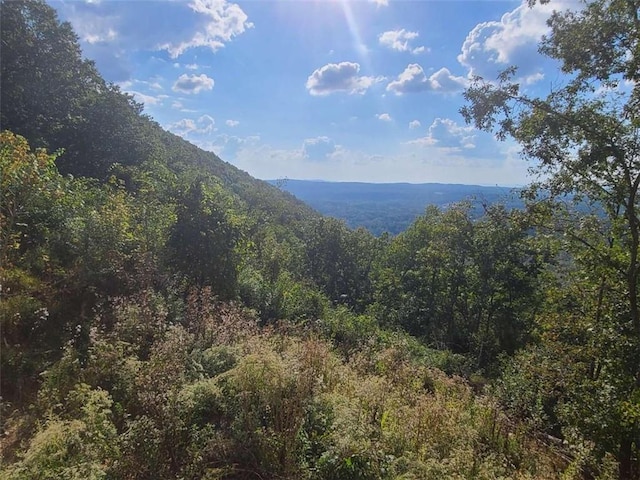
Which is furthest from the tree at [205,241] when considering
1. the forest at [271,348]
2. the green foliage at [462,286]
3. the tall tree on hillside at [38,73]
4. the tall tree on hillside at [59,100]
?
the green foliage at [462,286]

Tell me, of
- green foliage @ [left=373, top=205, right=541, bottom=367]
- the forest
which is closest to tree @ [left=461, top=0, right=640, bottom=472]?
the forest

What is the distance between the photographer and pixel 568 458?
5.81 metres

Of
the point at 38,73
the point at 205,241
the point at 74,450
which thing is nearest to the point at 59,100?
the point at 38,73

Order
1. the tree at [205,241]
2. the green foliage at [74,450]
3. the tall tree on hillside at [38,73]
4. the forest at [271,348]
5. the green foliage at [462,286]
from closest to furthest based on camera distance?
the green foliage at [74,450]
the forest at [271,348]
the tree at [205,241]
the tall tree on hillside at [38,73]
the green foliage at [462,286]

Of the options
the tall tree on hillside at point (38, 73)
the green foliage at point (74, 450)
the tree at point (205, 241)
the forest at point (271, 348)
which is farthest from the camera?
the tall tree on hillside at point (38, 73)

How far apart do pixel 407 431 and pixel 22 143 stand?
5.59 meters

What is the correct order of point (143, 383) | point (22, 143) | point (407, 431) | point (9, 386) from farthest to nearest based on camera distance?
point (22, 143) < point (9, 386) < point (407, 431) < point (143, 383)

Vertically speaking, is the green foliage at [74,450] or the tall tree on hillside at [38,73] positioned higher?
the tall tree on hillside at [38,73]

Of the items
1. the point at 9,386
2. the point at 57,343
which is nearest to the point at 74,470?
the point at 9,386

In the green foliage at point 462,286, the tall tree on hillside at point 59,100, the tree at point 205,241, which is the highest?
the tall tree on hillside at point 59,100

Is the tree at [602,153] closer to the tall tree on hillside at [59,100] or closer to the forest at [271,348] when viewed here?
the forest at [271,348]

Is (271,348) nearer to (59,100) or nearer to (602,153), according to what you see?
(602,153)

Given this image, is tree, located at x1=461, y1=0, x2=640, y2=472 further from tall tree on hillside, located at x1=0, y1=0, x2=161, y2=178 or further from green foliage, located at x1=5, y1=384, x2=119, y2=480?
tall tree on hillside, located at x1=0, y1=0, x2=161, y2=178

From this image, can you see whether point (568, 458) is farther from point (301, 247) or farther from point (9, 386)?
point (301, 247)
